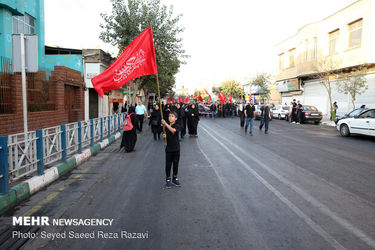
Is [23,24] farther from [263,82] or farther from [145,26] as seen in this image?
[263,82]

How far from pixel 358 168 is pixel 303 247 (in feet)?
17.0

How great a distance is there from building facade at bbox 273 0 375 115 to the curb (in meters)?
23.6

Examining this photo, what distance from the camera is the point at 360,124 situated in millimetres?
13641

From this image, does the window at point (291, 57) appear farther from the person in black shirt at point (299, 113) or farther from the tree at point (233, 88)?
the tree at point (233, 88)

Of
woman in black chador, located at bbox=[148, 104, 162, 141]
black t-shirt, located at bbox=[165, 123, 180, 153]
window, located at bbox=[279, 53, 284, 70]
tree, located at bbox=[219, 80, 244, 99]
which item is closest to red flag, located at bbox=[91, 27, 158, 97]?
black t-shirt, located at bbox=[165, 123, 180, 153]

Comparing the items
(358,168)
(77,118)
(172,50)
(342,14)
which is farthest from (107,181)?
(342,14)

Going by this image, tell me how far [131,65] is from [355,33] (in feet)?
84.9

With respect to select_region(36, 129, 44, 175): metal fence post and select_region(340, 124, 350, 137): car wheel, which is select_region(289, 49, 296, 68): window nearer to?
select_region(340, 124, 350, 137): car wheel

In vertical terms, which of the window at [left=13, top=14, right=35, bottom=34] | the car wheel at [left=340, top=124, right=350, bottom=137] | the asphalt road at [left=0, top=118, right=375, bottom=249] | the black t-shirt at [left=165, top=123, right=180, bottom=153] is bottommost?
the asphalt road at [left=0, top=118, right=375, bottom=249]

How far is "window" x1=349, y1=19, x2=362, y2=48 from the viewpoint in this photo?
24547 mm

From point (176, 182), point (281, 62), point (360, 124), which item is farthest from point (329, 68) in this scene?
point (176, 182)

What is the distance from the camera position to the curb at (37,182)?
456 centimetres

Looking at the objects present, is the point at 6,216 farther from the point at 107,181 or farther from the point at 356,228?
the point at 356,228

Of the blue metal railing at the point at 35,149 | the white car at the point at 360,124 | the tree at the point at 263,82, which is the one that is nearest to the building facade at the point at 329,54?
the tree at the point at 263,82
